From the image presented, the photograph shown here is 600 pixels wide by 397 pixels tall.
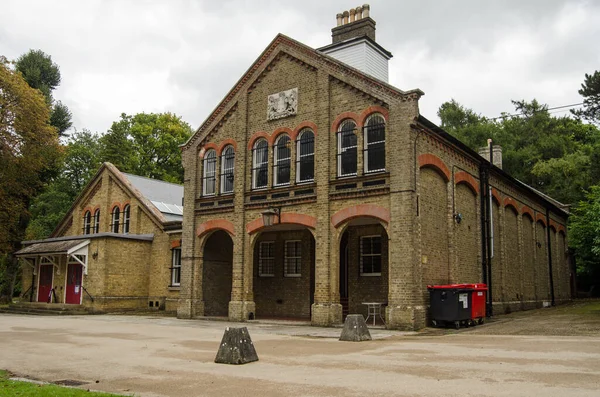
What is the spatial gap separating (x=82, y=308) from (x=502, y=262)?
64.8 ft

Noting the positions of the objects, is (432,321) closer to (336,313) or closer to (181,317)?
(336,313)

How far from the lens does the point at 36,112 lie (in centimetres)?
2997

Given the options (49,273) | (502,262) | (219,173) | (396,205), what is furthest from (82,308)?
(502,262)

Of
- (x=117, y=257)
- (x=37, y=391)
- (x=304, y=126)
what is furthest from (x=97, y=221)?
(x=37, y=391)

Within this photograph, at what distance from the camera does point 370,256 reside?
2102cm

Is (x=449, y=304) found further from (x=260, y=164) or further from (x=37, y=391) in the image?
(x=37, y=391)

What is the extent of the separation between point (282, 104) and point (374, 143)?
458 cm

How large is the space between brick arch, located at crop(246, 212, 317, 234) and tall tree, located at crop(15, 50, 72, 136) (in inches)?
933

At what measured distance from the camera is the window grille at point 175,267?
27281mm

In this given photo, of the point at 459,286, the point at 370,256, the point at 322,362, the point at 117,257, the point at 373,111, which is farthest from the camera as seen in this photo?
the point at 117,257

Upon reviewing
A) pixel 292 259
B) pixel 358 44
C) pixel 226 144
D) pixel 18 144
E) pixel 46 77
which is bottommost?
pixel 292 259

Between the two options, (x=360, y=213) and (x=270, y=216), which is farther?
(x=270, y=216)

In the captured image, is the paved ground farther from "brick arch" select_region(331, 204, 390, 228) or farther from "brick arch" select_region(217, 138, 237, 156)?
"brick arch" select_region(217, 138, 237, 156)

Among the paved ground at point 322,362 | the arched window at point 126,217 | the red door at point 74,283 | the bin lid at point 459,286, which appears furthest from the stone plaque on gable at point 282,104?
the red door at point 74,283
